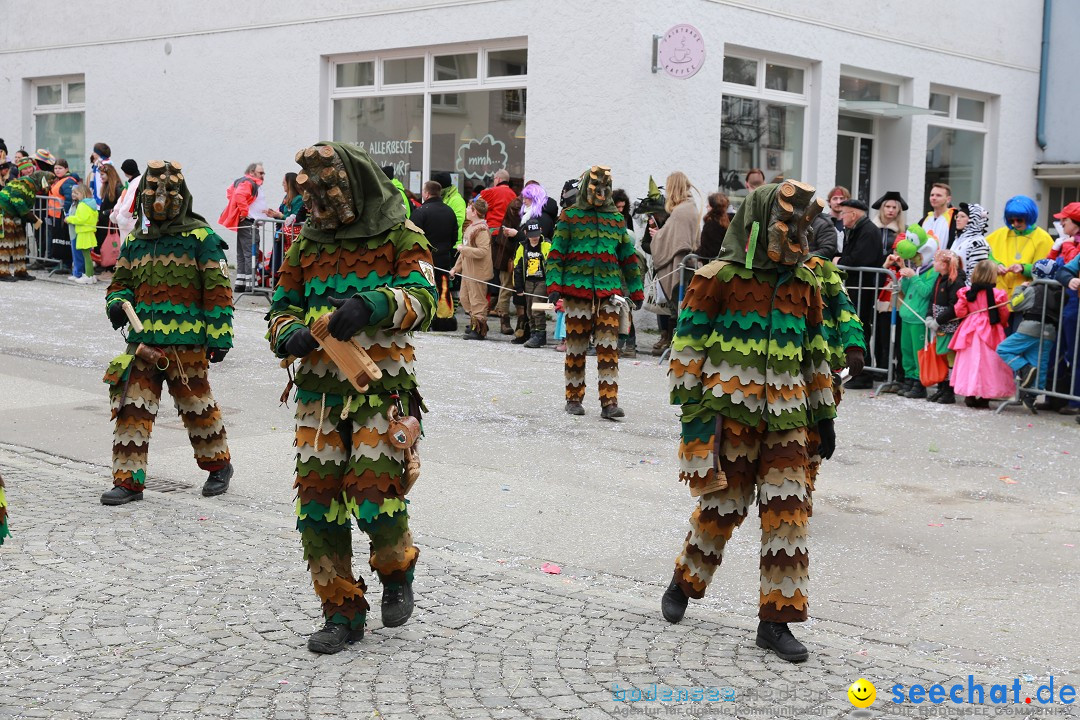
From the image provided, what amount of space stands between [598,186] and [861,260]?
395 cm

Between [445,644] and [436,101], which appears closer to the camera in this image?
[445,644]

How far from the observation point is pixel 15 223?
64.0ft

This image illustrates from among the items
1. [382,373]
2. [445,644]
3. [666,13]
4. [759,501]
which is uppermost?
[666,13]

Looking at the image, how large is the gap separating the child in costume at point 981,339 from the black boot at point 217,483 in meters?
7.10

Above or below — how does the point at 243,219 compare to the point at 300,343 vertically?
above

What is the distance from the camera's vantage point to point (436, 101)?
18781mm

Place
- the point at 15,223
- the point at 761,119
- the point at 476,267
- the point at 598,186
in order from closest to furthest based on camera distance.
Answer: the point at 598,186 → the point at 476,267 → the point at 761,119 → the point at 15,223

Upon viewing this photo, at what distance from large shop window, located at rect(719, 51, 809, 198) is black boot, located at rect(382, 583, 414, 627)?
42.6ft

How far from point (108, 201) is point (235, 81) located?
3.23 meters

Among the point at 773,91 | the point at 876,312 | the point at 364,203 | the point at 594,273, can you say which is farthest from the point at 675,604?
the point at 773,91

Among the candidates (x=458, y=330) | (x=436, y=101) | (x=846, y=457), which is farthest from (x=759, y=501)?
(x=436, y=101)

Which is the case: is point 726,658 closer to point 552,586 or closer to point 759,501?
point 759,501

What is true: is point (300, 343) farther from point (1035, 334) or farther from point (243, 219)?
point (243, 219)

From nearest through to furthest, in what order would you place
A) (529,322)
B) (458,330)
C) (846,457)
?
(846,457), (529,322), (458,330)
